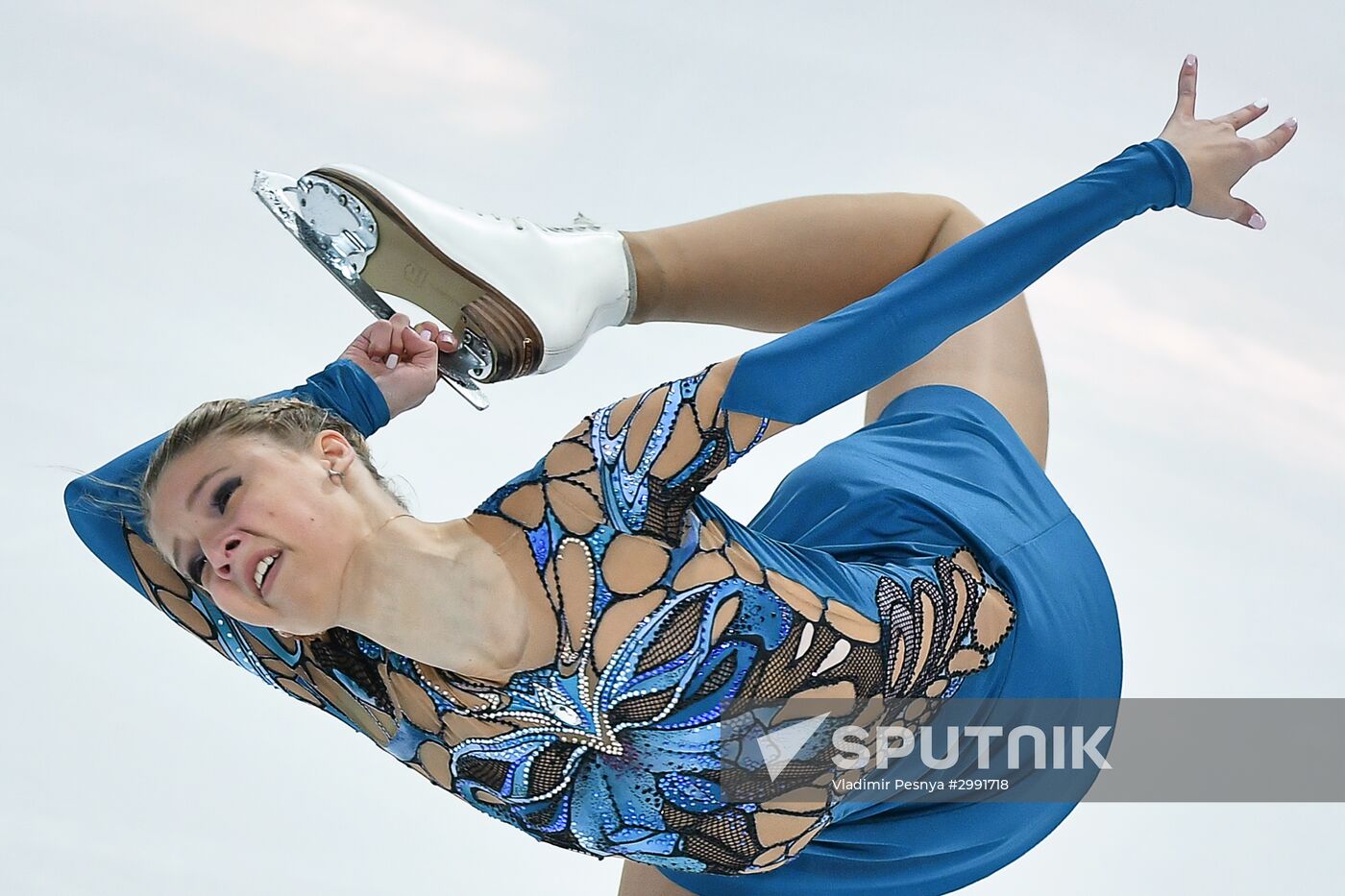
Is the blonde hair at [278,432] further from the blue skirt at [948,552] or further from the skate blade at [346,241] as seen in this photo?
the blue skirt at [948,552]

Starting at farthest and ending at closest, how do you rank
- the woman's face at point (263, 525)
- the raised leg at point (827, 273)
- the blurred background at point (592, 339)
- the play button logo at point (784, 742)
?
the blurred background at point (592, 339) < the raised leg at point (827, 273) < the play button logo at point (784, 742) < the woman's face at point (263, 525)

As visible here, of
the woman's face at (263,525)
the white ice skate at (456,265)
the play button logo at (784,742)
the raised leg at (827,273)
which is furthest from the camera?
the raised leg at (827,273)

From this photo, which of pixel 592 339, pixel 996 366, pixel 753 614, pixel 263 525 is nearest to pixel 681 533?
pixel 753 614

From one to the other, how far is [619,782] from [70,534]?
1370mm

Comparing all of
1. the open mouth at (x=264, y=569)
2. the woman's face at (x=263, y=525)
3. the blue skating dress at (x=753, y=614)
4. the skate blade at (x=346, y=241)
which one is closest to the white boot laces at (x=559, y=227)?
the skate blade at (x=346, y=241)

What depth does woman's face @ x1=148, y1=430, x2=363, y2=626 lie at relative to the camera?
4.99 feet

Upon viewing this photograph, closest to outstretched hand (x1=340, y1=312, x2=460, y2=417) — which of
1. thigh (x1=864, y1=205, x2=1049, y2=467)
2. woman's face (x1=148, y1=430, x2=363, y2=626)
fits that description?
woman's face (x1=148, y1=430, x2=363, y2=626)

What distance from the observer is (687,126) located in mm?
3119

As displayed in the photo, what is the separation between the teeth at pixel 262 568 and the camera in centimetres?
152

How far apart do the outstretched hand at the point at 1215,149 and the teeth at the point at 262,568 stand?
984mm

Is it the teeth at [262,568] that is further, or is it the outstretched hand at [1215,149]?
the outstretched hand at [1215,149]

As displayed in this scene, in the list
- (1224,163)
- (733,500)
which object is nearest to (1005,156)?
(733,500)

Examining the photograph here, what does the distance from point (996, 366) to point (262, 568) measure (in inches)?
40.9

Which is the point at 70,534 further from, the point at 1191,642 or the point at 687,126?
the point at 1191,642
